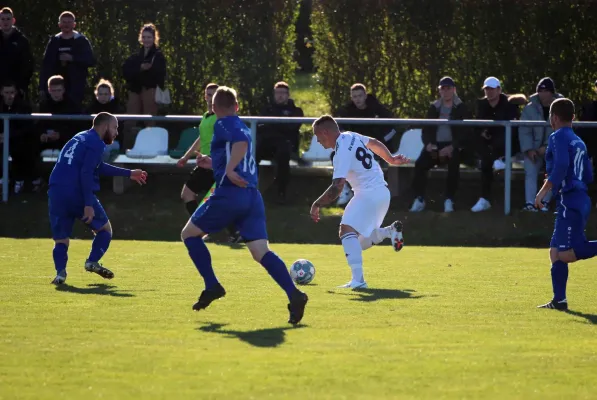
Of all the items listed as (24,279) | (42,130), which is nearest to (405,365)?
(24,279)

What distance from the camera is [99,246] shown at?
11883 mm

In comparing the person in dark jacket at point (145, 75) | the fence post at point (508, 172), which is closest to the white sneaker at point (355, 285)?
the fence post at point (508, 172)

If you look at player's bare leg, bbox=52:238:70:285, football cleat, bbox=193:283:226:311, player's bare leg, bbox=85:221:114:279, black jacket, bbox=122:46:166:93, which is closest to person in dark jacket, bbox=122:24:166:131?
black jacket, bbox=122:46:166:93

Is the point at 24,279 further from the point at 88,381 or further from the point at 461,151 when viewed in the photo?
the point at 461,151

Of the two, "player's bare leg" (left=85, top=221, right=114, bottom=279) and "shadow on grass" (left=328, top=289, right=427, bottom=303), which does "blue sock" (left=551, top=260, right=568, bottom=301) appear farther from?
"player's bare leg" (left=85, top=221, right=114, bottom=279)

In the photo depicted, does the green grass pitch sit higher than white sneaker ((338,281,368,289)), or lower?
higher

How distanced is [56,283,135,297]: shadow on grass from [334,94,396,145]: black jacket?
7.35m

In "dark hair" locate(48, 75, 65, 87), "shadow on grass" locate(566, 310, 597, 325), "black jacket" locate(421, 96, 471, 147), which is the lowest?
"shadow on grass" locate(566, 310, 597, 325)

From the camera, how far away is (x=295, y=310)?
29.5 ft

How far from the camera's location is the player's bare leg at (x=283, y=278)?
9000 millimetres

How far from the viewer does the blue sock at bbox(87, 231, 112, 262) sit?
11820 mm

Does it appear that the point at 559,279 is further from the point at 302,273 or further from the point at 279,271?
the point at 302,273

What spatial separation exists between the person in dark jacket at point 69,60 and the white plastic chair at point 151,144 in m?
1.08

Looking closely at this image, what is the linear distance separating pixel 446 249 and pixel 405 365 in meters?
8.75
